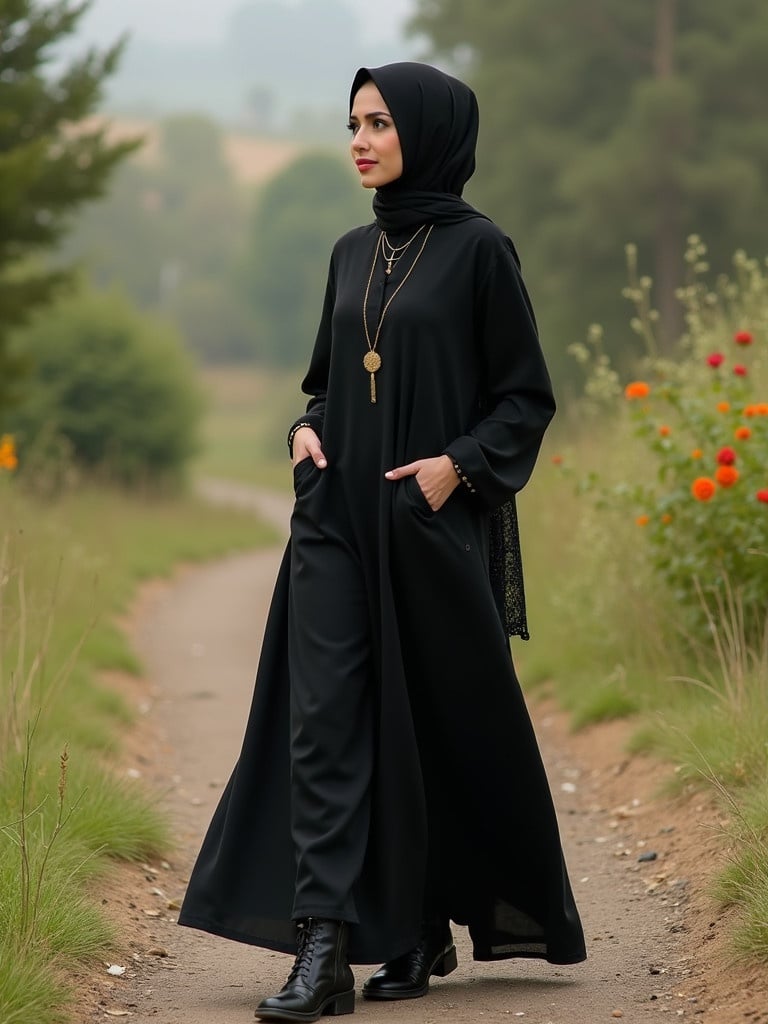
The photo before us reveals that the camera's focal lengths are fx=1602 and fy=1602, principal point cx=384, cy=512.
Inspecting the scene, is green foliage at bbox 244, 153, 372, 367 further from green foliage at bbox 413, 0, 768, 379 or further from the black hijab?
the black hijab

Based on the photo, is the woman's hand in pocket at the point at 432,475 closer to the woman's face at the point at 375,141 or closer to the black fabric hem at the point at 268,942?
the woman's face at the point at 375,141

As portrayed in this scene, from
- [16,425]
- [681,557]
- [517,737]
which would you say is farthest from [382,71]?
[16,425]

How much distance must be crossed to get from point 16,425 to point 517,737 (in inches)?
847

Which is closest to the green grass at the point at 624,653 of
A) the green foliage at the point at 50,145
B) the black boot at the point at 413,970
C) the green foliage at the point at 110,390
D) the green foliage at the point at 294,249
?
the black boot at the point at 413,970

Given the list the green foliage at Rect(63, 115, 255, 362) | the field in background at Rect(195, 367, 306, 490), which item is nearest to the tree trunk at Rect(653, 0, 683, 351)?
the field in background at Rect(195, 367, 306, 490)

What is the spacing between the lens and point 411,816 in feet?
12.1

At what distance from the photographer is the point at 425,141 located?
372 centimetres

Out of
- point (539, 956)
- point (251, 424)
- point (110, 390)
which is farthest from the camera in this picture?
point (251, 424)

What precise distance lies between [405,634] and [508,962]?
113 cm

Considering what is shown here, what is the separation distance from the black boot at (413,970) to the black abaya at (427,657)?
7cm

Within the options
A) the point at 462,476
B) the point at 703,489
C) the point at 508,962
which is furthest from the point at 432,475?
the point at 703,489

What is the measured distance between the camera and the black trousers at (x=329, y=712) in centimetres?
357

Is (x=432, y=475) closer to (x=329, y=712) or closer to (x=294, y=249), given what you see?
(x=329, y=712)

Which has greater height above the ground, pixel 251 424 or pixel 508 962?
pixel 251 424
